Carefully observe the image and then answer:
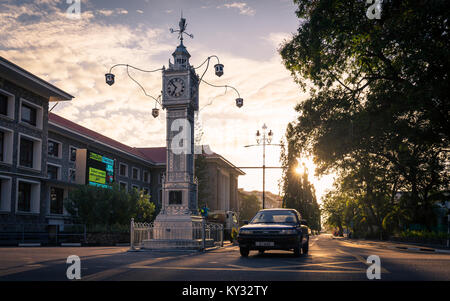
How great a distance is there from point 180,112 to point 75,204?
14.3 m

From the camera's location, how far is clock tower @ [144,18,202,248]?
1969 cm

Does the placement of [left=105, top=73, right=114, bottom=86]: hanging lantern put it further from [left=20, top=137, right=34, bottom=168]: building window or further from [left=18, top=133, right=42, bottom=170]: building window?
[left=20, top=137, right=34, bottom=168]: building window

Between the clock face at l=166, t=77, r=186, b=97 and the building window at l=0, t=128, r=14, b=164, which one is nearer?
the clock face at l=166, t=77, r=186, b=97

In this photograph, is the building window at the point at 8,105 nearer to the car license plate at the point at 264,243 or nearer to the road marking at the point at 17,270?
the car license plate at the point at 264,243

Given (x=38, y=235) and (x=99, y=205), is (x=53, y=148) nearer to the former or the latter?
(x=99, y=205)

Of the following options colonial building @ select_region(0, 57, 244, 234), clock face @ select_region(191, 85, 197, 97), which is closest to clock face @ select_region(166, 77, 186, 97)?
clock face @ select_region(191, 85, 197, 97)

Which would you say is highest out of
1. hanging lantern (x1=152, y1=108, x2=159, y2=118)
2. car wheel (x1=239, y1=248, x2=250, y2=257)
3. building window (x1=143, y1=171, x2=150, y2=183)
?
hanging lantern (x1=152, y1=108, x2=159, y2=118)

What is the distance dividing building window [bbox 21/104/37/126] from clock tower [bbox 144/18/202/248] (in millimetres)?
15977

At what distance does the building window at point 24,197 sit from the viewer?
3206 cm

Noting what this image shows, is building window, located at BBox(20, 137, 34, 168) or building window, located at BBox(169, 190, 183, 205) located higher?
building window, located at BBox(20, 137, 34, 168)

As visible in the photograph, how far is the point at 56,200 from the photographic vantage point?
38.5 meters

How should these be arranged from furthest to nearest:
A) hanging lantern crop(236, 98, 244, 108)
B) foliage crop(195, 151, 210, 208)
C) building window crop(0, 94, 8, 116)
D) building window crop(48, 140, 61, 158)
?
foliage crop(195, 151, 210, 208) → building window crop(48, 140, 61, 158) → building window crop(0, 94, 8, 116) → hanging lantern crop(236, 98, 244, 108)
